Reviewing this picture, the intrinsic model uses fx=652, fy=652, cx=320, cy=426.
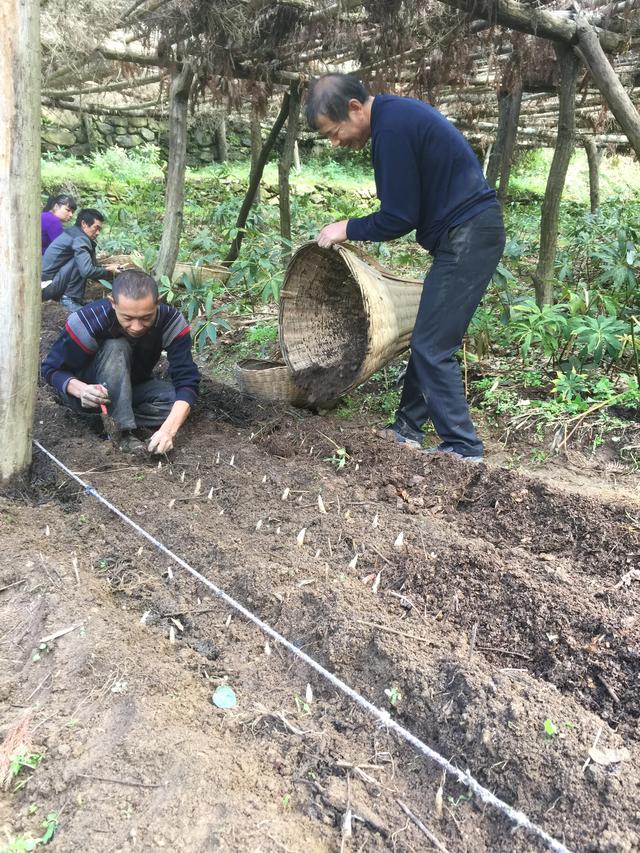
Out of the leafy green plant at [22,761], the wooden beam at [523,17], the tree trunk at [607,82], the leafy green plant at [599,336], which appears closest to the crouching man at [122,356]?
the leafy green plant at [22,761]

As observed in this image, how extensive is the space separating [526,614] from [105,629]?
117cm

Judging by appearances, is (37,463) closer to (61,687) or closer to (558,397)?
(61,687)

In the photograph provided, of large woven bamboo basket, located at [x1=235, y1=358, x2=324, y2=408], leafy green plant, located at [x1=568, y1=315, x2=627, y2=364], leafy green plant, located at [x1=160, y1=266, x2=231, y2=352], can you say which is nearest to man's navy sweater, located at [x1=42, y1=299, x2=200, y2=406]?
large woven bamboo basket, located at [x1=235, y1=358, x2=324, y2=408]

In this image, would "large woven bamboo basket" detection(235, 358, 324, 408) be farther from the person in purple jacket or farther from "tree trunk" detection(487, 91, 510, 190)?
the person in purple jacket

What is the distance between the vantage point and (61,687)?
1.61 m

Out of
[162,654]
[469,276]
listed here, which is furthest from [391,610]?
[469,276]

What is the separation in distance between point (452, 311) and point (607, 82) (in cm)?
159

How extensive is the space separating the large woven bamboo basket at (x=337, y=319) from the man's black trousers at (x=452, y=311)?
288mm

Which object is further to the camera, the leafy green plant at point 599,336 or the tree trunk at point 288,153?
the tree trunk at point 288,153

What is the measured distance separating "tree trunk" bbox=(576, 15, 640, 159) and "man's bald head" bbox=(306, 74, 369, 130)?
5.01 feet

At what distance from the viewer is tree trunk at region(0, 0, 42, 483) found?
2.05 metres

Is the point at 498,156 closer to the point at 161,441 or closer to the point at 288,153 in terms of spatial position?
the point at 288,153

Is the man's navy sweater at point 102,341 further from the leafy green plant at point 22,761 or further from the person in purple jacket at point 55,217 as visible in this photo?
the person in purple jacket at point 55,217

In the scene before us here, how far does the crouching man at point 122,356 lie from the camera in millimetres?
2713
